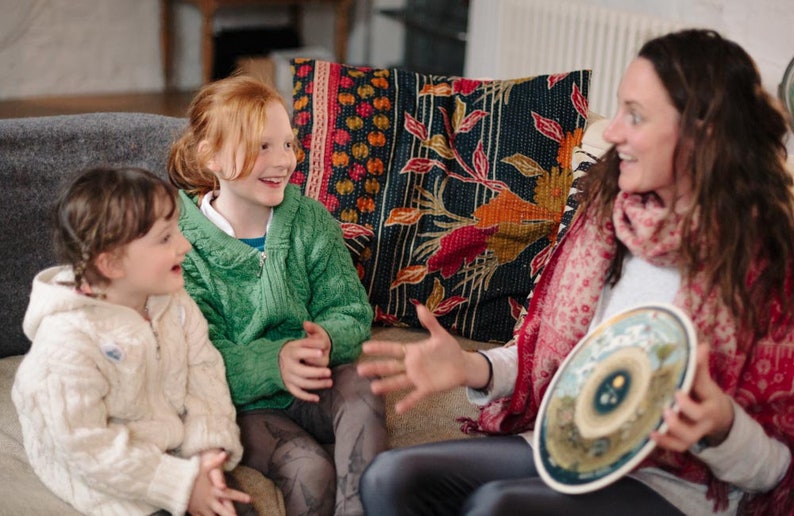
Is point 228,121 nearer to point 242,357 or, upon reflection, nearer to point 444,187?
point 242,357

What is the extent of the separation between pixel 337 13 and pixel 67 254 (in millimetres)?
4081

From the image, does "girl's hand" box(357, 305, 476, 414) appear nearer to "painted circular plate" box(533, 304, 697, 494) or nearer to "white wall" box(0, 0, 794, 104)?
"painted circular plate" box(533, 304, 697, 494)

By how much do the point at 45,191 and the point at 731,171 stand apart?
4.05 feet

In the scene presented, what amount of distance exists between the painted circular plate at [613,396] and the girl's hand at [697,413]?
0.04ft

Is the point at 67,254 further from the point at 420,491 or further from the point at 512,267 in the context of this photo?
the point at 512,267

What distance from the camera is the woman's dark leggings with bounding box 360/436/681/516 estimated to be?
1290mm

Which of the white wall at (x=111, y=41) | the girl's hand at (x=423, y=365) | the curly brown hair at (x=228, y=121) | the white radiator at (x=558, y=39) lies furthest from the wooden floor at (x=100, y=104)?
the girl's hand at (x=423, y=365)

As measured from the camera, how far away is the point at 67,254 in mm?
1378

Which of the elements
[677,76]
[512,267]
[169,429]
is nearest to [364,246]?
[512,267]

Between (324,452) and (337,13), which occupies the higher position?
(337,13)

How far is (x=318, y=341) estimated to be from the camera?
1.60m

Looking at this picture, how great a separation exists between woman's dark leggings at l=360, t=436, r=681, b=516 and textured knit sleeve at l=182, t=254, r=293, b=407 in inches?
11.0

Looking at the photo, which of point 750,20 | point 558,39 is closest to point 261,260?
point 750,20

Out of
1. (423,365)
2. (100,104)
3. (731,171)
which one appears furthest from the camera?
(100,104)
